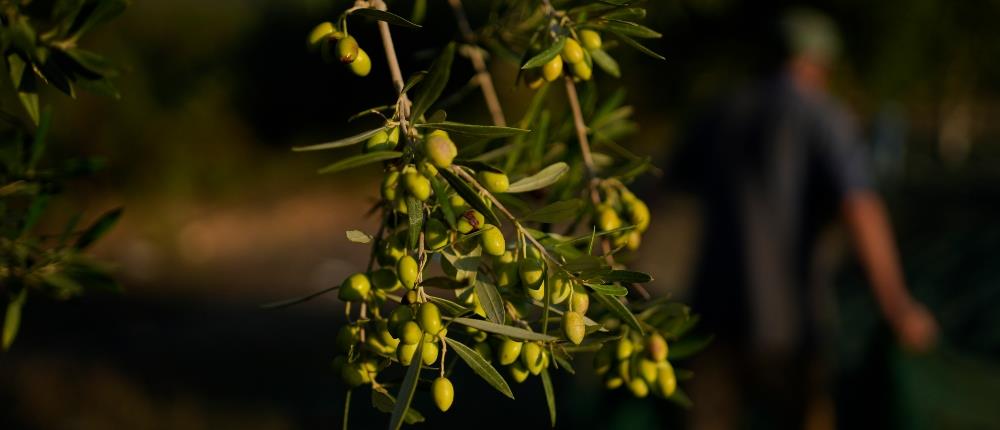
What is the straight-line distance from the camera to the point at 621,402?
3496mm

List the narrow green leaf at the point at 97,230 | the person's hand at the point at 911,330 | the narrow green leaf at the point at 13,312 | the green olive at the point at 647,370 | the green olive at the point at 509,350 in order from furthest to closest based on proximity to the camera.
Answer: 1. the person's hand at the point at 911,330
2. the narrow green leaf at the point at 97,230
3. the narrow green leaf at the point at 13,312
4. the green olive at the point at 647,370
5. the green olive at the point at 509,350

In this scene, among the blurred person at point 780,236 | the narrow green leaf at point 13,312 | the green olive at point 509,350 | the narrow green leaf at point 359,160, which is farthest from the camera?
the blurred person at point 780,236

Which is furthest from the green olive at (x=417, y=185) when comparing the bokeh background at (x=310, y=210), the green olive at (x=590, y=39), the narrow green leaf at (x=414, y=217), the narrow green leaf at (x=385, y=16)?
the bokeh background at (x=310, y=210)

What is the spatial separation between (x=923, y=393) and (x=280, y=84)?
27.0ft

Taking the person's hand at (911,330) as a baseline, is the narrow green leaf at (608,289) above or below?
above

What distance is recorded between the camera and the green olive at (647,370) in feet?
2.43

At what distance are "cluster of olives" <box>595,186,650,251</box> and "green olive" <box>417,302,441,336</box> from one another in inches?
8.6

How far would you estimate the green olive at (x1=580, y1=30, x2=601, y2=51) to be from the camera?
0.73 meters

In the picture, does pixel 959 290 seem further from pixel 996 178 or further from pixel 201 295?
pixel 201 295

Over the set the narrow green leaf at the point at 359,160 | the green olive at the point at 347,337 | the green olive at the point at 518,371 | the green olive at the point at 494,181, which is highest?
the narrow green leaf at the point at 359,160

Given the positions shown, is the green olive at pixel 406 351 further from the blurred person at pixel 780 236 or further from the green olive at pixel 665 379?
the blurred person at pixel 780 236

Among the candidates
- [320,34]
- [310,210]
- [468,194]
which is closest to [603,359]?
[468,194]

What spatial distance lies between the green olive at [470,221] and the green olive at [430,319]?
2.3 inches

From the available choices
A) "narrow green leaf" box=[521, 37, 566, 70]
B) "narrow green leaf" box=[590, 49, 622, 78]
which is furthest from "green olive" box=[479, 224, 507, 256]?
"narrow green leaf" box=[590, 49, 622, 78]
